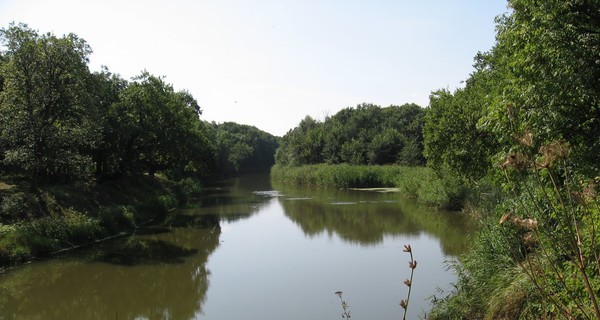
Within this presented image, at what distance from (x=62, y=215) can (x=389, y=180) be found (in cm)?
2868

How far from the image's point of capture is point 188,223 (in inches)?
965

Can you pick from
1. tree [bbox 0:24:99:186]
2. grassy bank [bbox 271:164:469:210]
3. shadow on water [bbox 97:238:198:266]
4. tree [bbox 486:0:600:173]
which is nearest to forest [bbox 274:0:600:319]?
tree [bbox 486:0:600:173]

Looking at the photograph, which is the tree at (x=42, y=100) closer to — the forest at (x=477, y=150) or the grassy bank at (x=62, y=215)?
the forest at (x=477, y=150)

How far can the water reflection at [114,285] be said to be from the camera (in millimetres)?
11727

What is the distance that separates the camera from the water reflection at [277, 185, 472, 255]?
64.6 feet

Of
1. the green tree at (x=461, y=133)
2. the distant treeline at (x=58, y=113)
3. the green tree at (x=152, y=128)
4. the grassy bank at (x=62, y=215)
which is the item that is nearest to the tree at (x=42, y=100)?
the distant treeline at (x=58, y=113)

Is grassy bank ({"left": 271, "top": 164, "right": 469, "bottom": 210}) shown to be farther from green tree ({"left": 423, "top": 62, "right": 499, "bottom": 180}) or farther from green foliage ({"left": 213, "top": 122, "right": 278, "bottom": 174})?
green foliage ({"left": 213, "top": 122, "right": 278, "bottom": 174})

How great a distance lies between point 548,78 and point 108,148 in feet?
82.5

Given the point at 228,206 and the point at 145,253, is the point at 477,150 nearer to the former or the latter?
the point at 145,253

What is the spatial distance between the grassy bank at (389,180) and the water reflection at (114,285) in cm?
1328

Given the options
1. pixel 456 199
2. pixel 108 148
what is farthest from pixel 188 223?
pixel 456 199

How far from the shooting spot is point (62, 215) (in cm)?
1862

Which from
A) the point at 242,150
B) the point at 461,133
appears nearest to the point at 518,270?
the point at 461,133

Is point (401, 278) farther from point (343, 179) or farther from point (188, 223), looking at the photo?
point (343, 179)
